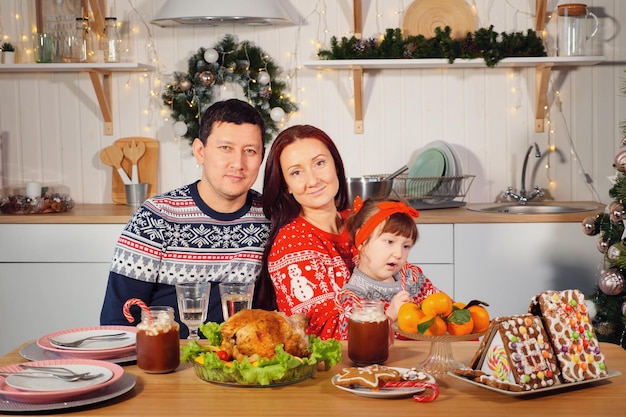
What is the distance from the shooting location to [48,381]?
5.24 feet

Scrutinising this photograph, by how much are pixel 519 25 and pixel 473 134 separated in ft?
1.78

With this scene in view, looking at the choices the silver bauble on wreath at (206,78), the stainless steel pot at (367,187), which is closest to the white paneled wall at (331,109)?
the silver bauble on wreath at (206,78)

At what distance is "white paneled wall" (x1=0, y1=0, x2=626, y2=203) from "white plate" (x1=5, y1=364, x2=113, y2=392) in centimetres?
265

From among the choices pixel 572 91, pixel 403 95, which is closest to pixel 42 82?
pixel 403 95

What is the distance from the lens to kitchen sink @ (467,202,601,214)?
3.85 meters

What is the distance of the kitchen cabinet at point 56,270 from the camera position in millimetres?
3746

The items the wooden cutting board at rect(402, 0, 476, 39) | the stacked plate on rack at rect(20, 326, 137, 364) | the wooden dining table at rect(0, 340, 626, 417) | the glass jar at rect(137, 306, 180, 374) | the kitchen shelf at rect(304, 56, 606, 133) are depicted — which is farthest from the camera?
the wooden cutting board at rect(402, 0, 476, 39)

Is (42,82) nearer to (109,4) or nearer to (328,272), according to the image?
(109,4)

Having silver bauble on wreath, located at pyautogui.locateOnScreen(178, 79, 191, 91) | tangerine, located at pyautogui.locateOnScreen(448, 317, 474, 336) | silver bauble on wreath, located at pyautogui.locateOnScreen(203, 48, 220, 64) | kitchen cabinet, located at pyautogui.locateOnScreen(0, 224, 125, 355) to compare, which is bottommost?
kitchen cabinet, located at pyautogui.locateOnScreen(0, 224, 125, 355)

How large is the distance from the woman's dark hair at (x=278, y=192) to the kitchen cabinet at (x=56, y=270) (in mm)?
1517

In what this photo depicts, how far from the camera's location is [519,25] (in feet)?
13.5

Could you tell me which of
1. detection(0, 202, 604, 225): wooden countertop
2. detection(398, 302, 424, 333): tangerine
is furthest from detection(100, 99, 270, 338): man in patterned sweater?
detection(0, 202, 604, 225): wooden countertop

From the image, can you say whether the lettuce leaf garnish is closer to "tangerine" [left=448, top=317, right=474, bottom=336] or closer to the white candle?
"tangerine" [left=448, top=317, right=474, bottom=336]

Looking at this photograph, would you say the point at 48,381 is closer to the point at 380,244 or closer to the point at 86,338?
the point at 86,338
